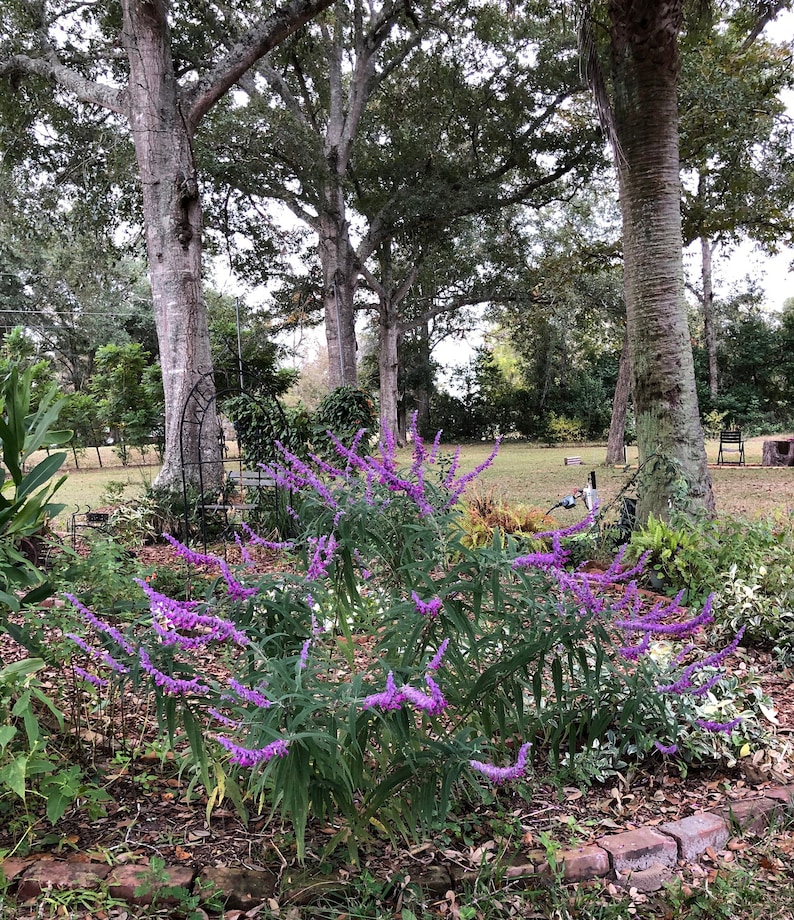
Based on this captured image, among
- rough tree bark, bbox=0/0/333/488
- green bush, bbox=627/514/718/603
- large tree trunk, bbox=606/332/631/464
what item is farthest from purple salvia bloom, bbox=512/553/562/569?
large tree trunk, bbox=606/332/631/464

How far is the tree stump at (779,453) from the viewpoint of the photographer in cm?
1220

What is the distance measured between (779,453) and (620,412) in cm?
310

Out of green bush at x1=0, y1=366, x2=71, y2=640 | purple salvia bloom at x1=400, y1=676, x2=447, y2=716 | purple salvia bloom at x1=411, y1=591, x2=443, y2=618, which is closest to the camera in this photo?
purple salvia bloom at x1=400, y1=676, x2=447, y2=716

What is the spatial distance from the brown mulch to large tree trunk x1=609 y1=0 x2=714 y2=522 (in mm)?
2682

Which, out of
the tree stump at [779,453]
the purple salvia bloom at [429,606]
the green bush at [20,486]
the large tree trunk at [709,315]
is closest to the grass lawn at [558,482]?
the tree stump at [779,453]

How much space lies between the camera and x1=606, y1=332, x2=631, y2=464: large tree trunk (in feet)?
40.5

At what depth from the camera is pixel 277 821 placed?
1883mm

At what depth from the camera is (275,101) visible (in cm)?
1347

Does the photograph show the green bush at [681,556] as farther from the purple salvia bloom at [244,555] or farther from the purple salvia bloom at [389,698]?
the purple salvia bloom at [389,698]

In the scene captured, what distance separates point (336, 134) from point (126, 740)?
1295 centimetres

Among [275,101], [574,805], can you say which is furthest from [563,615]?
[275,101]

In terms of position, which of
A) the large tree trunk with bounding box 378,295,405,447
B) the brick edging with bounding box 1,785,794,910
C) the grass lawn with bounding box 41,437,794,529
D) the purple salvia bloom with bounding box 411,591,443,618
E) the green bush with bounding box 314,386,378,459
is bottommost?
the brick edging with bounding box 1,785,794,910

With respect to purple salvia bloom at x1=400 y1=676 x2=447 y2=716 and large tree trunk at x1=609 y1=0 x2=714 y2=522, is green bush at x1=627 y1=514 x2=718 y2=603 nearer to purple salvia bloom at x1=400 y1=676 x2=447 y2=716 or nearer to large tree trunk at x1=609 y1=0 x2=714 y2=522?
large tree trunk at x1=609 y1=0 x2=714 y2=522

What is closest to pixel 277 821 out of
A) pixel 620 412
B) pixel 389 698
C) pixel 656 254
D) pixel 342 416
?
pixel 389 698
